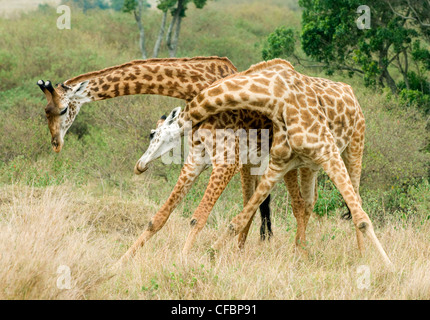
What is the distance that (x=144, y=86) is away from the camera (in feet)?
17.7

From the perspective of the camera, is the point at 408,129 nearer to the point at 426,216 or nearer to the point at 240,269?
the point at 426,216

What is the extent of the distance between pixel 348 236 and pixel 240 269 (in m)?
2.01

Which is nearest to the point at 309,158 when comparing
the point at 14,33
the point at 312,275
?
the point at 312,275

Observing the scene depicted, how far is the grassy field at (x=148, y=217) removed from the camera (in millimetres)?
4434

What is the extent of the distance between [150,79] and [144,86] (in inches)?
3.6

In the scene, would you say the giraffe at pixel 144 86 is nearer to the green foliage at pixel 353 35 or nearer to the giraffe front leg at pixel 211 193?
the giraffe front leg at pixel 211 193

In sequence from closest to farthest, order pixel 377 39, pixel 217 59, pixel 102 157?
pixel 217 59 → pixel 102 157 → pixel 377 39

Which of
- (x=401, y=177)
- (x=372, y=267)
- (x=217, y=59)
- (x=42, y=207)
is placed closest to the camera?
(x=372, y=267)

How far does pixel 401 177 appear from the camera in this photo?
9141mm

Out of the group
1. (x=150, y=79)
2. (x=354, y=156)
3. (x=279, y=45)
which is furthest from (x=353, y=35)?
(x=150, y=79)

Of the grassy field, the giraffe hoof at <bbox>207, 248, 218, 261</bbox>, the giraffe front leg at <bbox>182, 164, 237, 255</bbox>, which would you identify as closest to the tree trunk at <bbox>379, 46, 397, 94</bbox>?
the grassy field

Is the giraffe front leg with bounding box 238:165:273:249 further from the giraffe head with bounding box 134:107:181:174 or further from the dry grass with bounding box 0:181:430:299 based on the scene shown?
the giraffe head with bounding box 134:107:181:174

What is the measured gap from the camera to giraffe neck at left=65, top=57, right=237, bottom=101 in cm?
534

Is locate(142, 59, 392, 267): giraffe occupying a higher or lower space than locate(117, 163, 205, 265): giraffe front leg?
higher
